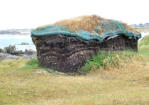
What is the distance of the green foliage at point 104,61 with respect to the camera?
16506 millimetres

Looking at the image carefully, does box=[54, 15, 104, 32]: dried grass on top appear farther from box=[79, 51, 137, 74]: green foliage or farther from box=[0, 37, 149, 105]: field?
box=[0, 37, 149, 105]: field

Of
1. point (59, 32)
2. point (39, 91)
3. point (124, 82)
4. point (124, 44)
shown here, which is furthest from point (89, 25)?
point (39, 91)

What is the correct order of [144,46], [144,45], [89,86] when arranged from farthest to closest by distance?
[144,45], [144,46], [89,86]

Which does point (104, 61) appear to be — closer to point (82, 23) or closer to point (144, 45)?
point (82, 23)

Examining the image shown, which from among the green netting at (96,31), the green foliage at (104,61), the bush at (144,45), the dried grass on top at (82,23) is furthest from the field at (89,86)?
the bush at (144,45)

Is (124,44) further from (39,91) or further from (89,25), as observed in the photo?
(39,91)

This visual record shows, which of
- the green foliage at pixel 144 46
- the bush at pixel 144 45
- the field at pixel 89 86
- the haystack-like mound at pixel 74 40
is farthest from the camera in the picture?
the bush at pixel 144 45

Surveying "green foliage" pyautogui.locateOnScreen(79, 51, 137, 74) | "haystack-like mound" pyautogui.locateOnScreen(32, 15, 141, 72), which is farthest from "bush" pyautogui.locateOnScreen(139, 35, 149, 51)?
"green foliage" pyautogui.locateOnScreen(79, 51, 137, 74)

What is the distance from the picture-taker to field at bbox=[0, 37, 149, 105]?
32.2 ft

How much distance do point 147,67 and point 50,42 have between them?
5866 millimetres

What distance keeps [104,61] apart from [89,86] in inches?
176

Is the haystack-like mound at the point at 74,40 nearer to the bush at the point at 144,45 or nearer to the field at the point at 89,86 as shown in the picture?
the field at the point at 89,86

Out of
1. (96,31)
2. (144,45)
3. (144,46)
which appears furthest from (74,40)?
(144,45)

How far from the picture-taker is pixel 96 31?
17.8 metres
